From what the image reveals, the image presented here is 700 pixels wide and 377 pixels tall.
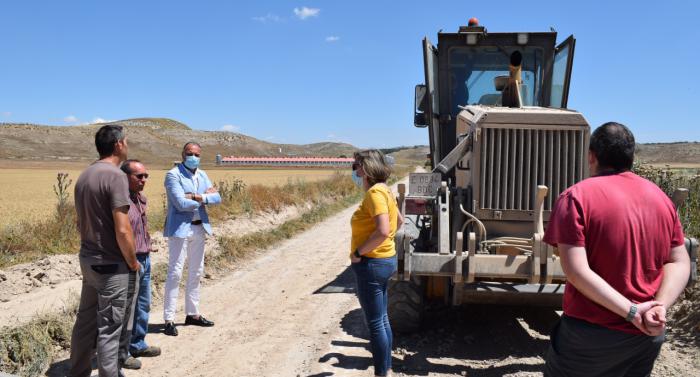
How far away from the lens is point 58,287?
269 inches

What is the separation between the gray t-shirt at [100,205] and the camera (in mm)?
3873

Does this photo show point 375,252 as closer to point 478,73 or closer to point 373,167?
point 373,167

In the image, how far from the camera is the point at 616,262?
2.42 metres

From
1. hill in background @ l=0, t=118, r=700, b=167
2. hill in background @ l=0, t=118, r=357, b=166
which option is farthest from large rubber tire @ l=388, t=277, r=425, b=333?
hill in background @ l=0, t=118, r=357, b=166

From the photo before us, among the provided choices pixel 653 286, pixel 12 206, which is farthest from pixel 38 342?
pixel 12 206

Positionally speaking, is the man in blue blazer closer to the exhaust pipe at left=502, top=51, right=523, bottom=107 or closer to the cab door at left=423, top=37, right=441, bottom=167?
the cab door at left=423, top=37, right=441, bottom=167

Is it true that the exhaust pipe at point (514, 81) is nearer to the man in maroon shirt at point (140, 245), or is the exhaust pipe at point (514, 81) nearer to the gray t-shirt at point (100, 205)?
the man in maroon shirt at point (140, 245)

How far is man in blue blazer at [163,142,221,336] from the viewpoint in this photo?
5617 millimetres

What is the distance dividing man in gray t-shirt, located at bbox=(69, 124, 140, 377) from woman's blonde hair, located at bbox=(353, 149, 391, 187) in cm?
173

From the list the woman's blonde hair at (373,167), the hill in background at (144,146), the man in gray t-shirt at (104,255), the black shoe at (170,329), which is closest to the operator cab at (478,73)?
the woman's blonde hair at (373,167)

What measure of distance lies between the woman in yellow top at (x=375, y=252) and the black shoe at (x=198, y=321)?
2416mm

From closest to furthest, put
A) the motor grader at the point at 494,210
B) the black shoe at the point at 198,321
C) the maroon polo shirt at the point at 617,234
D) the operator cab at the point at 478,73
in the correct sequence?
the maroon polo shirt at the point at 617,234
the motor grader at the point at 494,210
the black shoe at the point at 198,321
the operator cab at the point at 478,73

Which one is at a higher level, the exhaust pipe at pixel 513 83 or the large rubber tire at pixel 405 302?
the exhaust pipe at pixel 513 83

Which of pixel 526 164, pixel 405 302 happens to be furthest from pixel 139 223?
pixel 526 164
